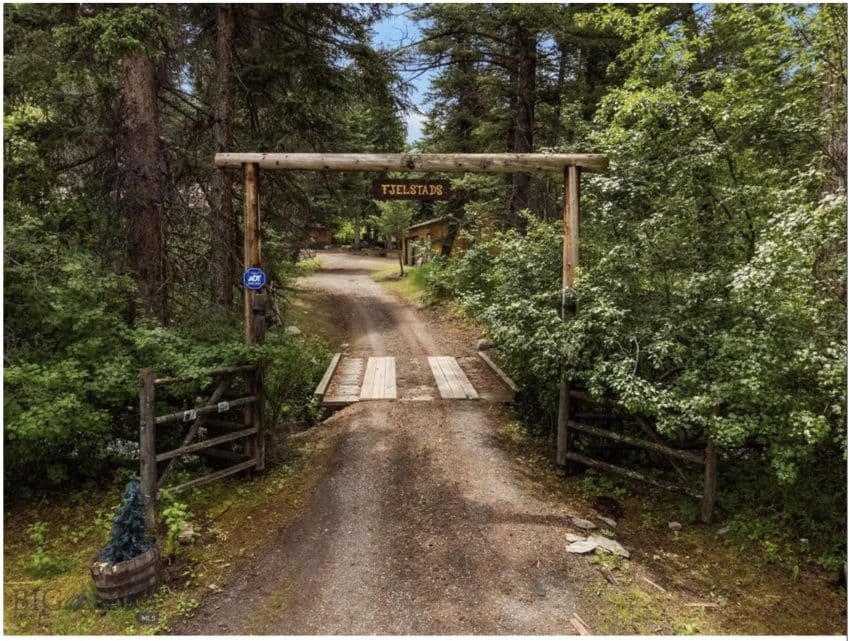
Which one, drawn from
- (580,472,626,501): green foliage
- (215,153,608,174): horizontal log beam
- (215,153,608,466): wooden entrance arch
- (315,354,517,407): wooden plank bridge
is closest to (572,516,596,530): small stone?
(580,472,626,501): green foliage

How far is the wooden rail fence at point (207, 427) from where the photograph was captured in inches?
206

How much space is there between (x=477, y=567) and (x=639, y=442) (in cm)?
255

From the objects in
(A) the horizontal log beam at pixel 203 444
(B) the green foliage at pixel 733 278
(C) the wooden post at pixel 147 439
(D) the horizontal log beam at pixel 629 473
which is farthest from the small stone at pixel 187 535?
(D) the horizontal log beam at pixel 629 473

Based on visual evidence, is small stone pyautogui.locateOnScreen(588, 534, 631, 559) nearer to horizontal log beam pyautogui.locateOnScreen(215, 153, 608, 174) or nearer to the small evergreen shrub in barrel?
the small evergreen shrub in barrel

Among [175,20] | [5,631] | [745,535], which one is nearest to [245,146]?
[175,20]

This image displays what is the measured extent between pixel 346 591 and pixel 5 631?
2.59 m

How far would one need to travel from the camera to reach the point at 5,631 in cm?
378

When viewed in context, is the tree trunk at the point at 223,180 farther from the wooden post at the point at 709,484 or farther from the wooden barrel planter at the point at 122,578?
the wooden post at the point at 709,484

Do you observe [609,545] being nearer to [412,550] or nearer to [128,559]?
[412,550]

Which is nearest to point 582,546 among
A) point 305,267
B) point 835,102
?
point 835,102

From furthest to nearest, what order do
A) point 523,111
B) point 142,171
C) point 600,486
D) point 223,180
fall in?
point 523,111
point 223,180
point 142,171
point 600,486

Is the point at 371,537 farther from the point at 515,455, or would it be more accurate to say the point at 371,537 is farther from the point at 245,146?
the point at 245,146

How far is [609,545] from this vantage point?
4.95 meters

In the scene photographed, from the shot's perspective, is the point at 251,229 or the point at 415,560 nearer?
the point at 415,560
